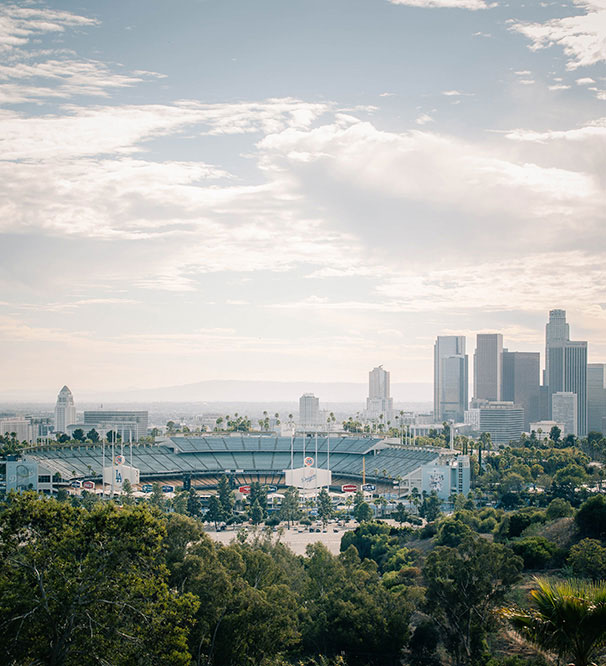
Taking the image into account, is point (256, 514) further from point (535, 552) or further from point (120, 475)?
point (535, 552)

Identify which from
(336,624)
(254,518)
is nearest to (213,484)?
(254,518)

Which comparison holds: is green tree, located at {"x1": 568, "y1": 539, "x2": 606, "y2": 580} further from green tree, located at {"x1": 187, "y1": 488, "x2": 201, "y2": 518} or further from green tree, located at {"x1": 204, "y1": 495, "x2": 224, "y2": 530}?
green tree, located at {"x1": 187, "y1": 488, "x2": 201, "y2": 518}

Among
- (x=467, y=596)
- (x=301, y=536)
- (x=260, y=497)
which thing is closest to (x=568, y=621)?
(x=467, y=596)

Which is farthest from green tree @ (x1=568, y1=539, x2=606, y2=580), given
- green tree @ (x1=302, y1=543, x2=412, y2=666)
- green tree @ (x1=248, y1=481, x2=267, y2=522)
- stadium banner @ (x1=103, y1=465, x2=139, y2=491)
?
stadium banner @ (x1=103, y1=465, x2=139, y2=491)

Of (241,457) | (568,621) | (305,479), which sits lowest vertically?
(305,479)

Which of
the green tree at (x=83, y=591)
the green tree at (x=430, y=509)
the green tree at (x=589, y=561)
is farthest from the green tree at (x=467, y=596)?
the green tree at (x=430, y=509)

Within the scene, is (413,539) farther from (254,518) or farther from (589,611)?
(589,611)

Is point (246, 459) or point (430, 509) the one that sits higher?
point (246, 459)
